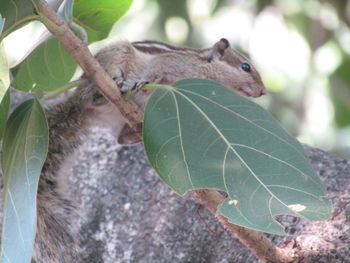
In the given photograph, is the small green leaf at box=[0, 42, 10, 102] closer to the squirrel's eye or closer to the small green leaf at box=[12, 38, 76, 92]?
the small green leaf at box=[12, 38, 76, 92]

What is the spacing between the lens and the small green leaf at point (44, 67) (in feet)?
5.99

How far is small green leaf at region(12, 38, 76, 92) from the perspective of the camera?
1827mm

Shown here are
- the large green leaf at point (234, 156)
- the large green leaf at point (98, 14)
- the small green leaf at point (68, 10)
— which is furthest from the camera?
the large green leaf at point (98, 14)

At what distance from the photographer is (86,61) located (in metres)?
1.50

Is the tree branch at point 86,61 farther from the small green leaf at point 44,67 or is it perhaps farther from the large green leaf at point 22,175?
the small green leaf at point 44,67

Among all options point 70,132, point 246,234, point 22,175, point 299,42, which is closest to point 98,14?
point 70,132

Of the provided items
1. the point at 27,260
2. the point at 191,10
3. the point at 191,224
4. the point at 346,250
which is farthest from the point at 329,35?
the point at 27,260

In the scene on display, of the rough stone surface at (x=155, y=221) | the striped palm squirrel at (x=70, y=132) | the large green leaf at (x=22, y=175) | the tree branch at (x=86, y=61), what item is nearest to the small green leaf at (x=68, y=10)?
the tree branch at (x=86, y=61)

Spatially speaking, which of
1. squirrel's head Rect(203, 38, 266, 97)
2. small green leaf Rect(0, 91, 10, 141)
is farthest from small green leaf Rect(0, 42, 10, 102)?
squirrel's head Rect(203, 38, 266, 97)

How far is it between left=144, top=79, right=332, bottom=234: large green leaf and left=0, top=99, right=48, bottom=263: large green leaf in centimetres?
25

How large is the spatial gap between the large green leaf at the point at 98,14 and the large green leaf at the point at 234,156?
372 mm

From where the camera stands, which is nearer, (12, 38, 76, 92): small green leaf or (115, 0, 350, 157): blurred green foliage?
(12, 38, 76, 92): small green leaf

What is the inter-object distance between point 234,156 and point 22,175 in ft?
1.48

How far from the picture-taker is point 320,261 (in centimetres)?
175
